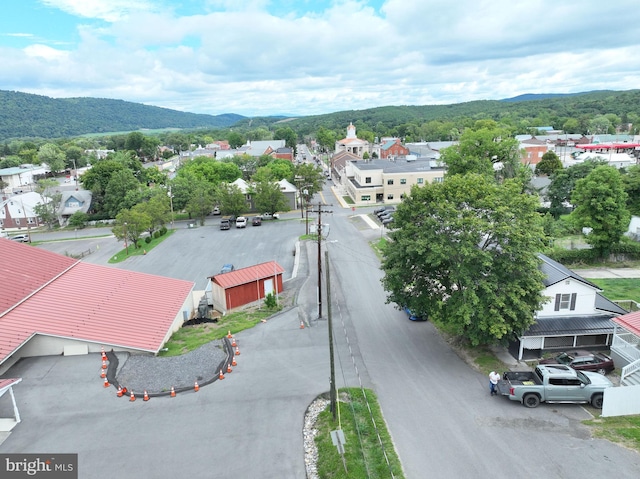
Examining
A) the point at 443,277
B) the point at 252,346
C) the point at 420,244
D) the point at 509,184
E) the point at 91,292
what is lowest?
the point at 252,346

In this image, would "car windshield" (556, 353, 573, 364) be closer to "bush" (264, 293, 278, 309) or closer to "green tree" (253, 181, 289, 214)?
"bush" (264, 293, 278, 309)

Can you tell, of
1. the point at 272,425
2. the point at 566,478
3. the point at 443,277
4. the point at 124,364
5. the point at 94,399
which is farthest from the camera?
the point at 443,277

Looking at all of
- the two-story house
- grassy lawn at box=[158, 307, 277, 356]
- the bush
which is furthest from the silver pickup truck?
the bush

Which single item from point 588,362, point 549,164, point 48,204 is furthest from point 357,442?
point 549,164

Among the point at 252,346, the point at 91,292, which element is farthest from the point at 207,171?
the point at 252,346

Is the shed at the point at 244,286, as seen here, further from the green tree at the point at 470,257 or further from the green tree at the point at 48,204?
the green tree at the point at 48,204

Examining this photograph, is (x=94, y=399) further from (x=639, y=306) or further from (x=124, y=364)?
(x=639, y=306)
